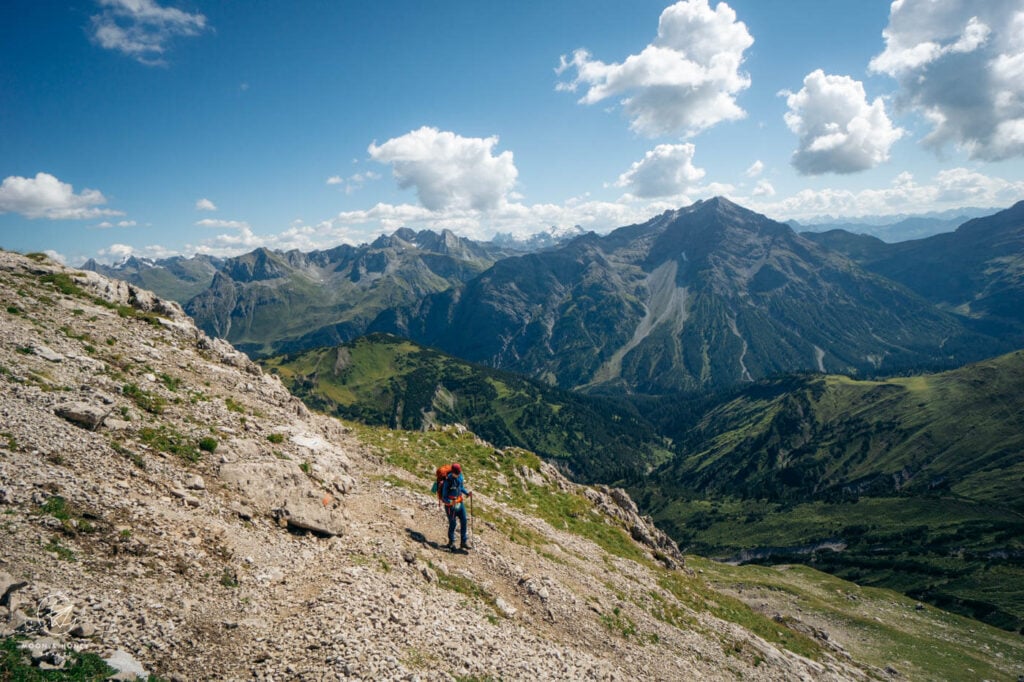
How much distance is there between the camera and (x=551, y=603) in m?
25.3

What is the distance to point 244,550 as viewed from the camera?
18.7m

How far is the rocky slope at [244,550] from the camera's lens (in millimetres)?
14422

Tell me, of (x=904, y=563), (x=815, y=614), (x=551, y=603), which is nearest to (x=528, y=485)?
(x=551, y=603)

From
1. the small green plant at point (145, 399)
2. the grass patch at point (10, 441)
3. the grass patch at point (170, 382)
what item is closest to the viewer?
the grass patch at point (10, 441)

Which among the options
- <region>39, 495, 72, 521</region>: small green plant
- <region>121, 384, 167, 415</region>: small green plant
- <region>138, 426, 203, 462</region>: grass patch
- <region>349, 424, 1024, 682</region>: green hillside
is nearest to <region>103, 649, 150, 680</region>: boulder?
<region>39, 495, 72, 521</region>: small green plant

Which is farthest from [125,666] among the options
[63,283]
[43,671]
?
[63,283]

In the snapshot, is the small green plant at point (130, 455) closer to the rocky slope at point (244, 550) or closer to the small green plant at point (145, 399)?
the rocky slope at point (244, 550)

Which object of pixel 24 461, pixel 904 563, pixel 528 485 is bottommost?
pixel 904 563

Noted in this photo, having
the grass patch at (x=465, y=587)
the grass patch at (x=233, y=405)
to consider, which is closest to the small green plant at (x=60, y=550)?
the grass patch at (x=465, y=587)

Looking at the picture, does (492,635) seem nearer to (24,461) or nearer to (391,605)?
(391,605)

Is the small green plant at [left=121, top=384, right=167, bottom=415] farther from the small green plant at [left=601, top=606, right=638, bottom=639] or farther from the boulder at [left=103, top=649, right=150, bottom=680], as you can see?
the small green plant at [left=601, top=606, right=638, bottom=639]

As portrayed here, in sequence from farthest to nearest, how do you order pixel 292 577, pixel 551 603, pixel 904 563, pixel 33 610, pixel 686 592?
pixel 904 563 → pixel 686 592 → pixel 551 603 → pixel 292 577 → pixel 33 610

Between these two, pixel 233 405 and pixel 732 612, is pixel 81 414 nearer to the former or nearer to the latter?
pixel 233 405

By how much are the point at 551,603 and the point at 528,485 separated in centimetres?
2160
